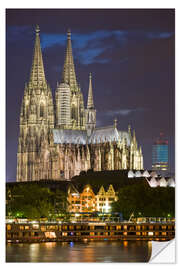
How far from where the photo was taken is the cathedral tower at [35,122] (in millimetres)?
98812

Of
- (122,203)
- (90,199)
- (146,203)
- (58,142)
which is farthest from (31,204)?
(58,142)

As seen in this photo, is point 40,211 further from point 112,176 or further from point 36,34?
point 36,34

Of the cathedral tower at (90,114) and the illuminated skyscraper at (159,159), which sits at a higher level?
the cathedral tower at (90,114)

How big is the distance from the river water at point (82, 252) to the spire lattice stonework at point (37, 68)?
51.2 metres

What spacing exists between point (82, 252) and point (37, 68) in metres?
60.3

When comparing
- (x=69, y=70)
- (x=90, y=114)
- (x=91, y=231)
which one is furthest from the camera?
(x=69, y=70)

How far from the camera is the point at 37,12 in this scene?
3014cm

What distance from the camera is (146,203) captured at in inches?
2515

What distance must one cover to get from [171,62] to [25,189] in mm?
34048

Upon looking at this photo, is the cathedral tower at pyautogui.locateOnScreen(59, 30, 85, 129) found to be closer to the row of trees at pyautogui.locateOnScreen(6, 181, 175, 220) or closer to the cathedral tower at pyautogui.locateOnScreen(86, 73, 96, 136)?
the cathedral tower at pyautogui.locateOnScreen(86, 73, 96, 136)

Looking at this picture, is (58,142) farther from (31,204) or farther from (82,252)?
(82,252)

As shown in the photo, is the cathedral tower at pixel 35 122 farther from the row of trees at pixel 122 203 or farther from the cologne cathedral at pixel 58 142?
the row of trees at pixel 122 203

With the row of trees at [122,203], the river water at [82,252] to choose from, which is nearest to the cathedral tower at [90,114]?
the row of trees at [122,203]

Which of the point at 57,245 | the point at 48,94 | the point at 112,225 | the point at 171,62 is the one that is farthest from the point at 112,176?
the point at 171,62
